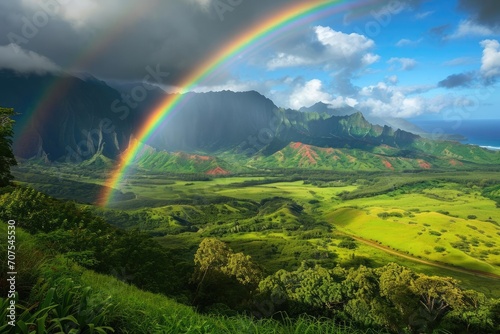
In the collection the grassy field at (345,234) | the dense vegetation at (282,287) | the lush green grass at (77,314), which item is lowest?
the grassy field at (345,234)

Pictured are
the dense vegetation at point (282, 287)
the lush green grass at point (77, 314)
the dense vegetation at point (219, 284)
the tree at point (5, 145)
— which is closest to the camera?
the lush green grass at point (77, 314)

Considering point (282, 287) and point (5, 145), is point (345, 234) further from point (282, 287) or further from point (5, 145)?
point (5, 145)

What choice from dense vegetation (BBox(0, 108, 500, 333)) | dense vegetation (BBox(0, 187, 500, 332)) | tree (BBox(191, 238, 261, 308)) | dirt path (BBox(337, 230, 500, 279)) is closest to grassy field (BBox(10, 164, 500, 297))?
dense vegetation (BBox(0, 108, 500, 333))

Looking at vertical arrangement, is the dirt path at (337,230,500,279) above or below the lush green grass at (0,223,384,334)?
below

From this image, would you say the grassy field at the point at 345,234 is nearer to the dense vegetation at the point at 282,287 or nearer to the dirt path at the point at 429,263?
the dirt path at the point at 429,263

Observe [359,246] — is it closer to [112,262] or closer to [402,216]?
[402,216]

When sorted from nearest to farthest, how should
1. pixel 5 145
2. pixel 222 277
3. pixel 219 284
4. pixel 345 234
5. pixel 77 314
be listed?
pixel 77 314 < pixel 5 145 < pixel 219 284 < pixel 222 277 < pixel 345 234

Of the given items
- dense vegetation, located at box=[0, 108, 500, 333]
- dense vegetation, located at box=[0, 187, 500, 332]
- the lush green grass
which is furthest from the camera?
dense vegetation, located at box=[0, 187, 500, 332]

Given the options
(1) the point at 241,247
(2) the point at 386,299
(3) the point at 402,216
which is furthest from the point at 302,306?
(3) the point at 402,216

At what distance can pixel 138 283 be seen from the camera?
78.5 feet

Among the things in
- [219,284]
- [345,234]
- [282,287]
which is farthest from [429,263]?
[219,284]

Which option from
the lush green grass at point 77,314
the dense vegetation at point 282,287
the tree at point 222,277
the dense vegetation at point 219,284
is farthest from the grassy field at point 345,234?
the lush green grass at point 77,314

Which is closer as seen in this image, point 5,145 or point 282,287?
point 5,145

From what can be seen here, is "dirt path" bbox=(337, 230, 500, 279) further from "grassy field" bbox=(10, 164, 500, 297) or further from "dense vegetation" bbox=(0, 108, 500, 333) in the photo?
"grassy field" bbox=(10, 164, 500, 297)
